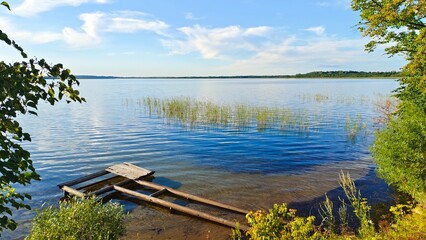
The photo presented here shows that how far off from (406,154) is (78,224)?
11.6m

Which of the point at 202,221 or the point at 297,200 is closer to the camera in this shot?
the point at 202,221

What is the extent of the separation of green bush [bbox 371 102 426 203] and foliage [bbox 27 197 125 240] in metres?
10.6

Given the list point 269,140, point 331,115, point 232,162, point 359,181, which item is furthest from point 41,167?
point 331,115

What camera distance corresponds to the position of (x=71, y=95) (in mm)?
2832

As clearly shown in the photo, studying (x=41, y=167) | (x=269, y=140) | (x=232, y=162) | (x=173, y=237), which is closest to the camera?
(x=173, y=237)

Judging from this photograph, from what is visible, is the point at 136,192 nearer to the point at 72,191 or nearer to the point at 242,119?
the point at 72,191

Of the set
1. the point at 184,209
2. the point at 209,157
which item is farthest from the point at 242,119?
the point at 184,209

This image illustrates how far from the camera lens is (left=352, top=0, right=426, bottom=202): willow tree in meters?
11.4

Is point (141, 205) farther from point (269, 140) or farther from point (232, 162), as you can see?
point (269, 140)

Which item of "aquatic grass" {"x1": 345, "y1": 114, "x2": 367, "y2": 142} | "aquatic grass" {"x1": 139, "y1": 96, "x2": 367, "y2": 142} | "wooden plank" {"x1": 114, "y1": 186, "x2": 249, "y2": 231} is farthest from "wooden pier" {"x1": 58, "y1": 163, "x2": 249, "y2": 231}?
"aquatic grass" {"x1": 345, "y1": 114, "x2": 367, "y2": 142}

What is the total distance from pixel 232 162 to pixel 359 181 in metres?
6.89


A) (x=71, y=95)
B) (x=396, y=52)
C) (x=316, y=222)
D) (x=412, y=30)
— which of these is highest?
(x=412, y=30)

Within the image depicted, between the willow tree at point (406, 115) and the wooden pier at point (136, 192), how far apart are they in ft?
21.2

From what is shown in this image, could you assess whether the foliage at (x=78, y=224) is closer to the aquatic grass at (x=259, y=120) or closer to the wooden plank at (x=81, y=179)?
the wooden plank at (x=81, y=179)
